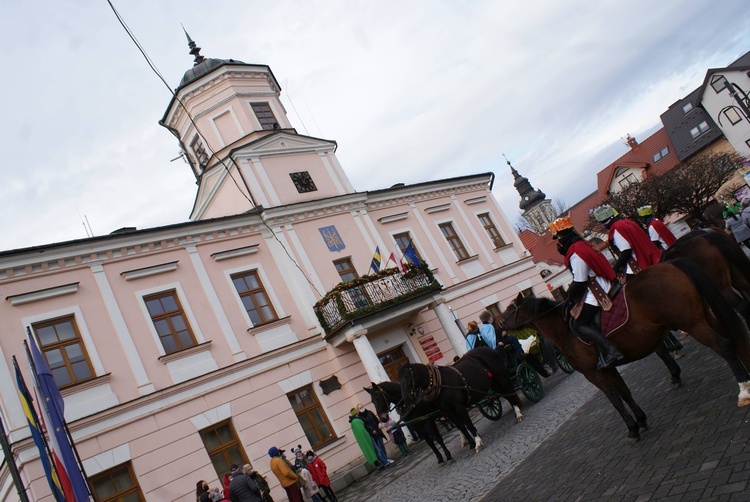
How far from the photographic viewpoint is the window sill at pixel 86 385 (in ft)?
41.7

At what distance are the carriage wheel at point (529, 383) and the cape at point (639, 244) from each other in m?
5.16

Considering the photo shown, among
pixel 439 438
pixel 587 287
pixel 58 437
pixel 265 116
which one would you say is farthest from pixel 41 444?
pixel 265 116

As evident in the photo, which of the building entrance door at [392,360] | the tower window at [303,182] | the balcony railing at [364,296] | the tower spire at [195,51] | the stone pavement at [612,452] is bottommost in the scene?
the stone pavement at [612,452]

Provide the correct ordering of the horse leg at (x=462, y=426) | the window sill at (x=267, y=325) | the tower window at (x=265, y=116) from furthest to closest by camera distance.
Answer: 1. the tower window at (x=265, y=116)
2. the window sill at (x=267, y=325)
3. the horse leg at (x=462, y=426)

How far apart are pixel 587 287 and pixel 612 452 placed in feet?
6.36

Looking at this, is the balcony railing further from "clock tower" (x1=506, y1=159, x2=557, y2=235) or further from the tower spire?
"clock tower" (x1=506, y1=159, x2=557, y2=235)

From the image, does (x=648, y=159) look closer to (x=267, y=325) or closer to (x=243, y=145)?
(x=243, y=145)

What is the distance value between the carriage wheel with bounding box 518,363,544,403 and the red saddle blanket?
5466mm

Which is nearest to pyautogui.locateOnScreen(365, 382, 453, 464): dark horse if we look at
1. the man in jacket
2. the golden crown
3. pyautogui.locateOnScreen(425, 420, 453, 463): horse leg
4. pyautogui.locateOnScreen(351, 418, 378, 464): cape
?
pyautogui.locateOnScreen(425, 420, 453, 463): horse leg

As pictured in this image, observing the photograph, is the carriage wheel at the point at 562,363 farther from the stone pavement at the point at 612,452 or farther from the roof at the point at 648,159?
the roof at the point at 648,159

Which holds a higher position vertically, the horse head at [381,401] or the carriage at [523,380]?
the horse head at [381,401]

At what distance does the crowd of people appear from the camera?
392 inches

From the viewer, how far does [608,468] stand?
18.7 feet

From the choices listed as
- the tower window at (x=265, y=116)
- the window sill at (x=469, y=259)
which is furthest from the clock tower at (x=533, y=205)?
the tower window at (x=265, y=116)
